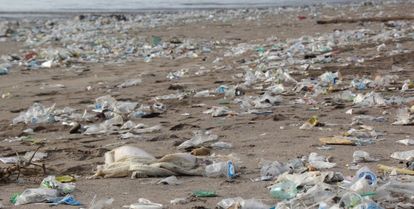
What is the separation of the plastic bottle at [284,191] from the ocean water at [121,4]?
2383 cm

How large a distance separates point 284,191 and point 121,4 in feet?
90.3

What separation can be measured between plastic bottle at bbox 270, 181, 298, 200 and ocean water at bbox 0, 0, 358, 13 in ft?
78.2

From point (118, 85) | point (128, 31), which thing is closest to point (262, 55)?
point (118, 85)

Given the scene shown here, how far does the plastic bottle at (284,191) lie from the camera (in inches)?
117

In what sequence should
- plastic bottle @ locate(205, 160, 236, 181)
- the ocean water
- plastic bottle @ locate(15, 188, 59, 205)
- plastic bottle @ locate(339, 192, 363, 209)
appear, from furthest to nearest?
1. the ocean water
2. plastic bottle @ locate(205, 160, 236, 181)
3. plastic bottle @ locate(15, 188, 59, 205)
4. plastic bottle @ locate(339, 192, 363, 209)

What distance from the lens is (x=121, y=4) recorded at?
29.8 m

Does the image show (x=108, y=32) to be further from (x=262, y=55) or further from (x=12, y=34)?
(x=262, y=55)

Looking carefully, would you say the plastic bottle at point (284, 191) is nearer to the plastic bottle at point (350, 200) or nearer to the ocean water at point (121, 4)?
the plastic bottle at point (350, 200)

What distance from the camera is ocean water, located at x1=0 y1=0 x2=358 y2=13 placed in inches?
1080

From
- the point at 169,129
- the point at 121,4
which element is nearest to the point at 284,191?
the point at 169,129

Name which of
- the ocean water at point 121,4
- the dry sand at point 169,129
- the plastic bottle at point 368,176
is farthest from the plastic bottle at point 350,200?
the ocean water at point 121,4

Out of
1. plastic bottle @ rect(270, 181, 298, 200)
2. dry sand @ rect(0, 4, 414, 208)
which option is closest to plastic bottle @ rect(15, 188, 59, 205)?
dry sand @ rect(0, 4, 414, 208)

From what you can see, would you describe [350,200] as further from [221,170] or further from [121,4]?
[121,4]

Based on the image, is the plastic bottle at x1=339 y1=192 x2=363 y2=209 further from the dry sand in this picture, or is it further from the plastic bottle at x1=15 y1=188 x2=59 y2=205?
the plastic bottle at x1=15 y1=188 x2=59 y2=205
